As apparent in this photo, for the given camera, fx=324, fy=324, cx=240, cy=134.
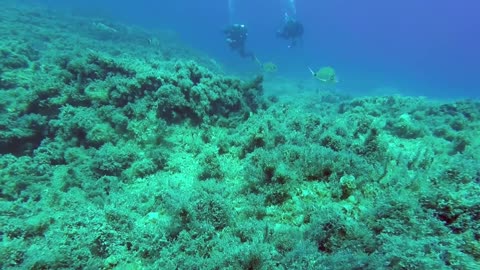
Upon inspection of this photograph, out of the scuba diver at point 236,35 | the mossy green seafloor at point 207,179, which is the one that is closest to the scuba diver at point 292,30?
the scuba diver at point 236,35

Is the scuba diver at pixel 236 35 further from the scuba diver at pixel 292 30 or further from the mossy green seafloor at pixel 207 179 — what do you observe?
the mossy green seafloor at pixel 207 179

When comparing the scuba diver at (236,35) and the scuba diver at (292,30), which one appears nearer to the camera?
the scuba diver at (292,30)

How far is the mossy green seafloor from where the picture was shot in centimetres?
401

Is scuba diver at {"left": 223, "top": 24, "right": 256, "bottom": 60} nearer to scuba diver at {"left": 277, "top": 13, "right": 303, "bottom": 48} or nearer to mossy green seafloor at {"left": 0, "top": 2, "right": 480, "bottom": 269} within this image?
scuba diver at {"left": 277, "top": 13, "right": 303, "bottom": 48}

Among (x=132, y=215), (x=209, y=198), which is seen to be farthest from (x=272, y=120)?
(x=132, y=215)

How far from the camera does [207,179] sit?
636 centimetres

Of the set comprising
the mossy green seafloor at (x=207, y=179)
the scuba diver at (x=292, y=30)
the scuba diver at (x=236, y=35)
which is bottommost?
the mossy green seafloor at (x=207, y=179)

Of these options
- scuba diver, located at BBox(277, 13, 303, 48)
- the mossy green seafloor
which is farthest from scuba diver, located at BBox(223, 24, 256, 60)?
the mossy green seafloor

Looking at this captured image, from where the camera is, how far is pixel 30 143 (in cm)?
825

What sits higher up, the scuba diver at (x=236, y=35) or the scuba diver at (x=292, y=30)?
the scuba diver at (x=292, y=30)

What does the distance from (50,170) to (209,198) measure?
451 centimetres

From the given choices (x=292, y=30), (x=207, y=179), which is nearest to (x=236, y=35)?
(x=292, y=30)

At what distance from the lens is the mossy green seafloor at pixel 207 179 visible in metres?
4.01

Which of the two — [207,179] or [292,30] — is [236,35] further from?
[207,179]
